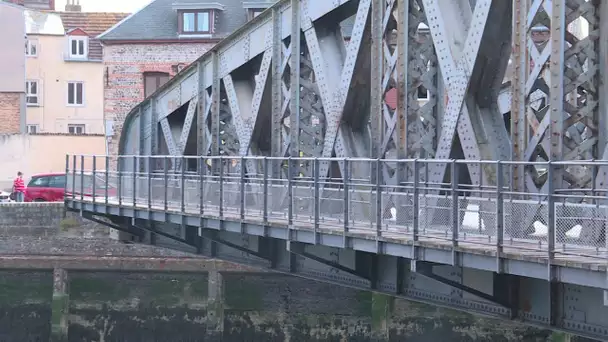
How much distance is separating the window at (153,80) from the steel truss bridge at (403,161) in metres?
22.5

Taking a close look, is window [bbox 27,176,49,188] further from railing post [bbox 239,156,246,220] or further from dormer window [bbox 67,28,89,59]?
railing post [bbox 239,156,246,220]

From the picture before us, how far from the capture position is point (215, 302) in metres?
37.7

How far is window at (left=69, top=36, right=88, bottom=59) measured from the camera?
6556 cm

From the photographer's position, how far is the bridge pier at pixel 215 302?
123ft

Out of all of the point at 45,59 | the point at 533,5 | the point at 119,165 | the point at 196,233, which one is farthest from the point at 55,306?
the point at 45,59

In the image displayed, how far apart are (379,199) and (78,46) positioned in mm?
50504

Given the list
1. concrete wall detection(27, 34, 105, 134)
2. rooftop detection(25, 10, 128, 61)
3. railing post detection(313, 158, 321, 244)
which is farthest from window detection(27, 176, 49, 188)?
railing post detection(313, 158, 321, 244)

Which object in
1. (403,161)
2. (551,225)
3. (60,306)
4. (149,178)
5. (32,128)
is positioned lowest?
(60,306)

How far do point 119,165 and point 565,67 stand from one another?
48.1 ft

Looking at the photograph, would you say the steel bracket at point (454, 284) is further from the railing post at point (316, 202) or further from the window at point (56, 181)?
the window at point (56, 181)

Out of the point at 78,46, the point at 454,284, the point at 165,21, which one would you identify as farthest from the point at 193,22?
the point at 454,284

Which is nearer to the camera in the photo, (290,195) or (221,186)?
(290,195)

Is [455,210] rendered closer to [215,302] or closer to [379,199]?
[379,199]

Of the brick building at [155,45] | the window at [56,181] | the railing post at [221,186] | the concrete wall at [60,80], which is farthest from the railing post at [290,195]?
the concrete wall at [60,80]
